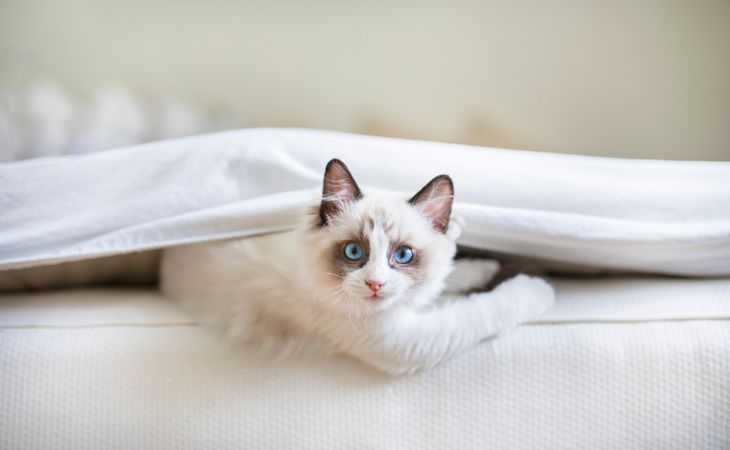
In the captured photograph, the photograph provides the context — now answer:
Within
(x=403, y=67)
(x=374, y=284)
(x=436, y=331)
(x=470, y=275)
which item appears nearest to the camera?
(x=374, y=284)

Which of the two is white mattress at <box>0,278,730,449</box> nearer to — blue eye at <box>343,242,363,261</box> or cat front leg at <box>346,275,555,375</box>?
cat front leg at <box>346,275,555,375</box>

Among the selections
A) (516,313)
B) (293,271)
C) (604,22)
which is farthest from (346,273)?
(604,22)

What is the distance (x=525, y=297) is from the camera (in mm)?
1069

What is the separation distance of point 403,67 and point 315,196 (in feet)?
3.11

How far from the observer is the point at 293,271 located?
1059mm

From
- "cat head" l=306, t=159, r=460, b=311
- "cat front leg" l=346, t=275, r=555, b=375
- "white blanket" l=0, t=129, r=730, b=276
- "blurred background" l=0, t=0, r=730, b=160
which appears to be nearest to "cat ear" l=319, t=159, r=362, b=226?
"cat head" l=306, t=159, r=460, b=311

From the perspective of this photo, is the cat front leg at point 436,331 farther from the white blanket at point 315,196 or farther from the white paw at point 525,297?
the white blanket at point 315,196

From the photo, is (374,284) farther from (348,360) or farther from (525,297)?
(525,297)

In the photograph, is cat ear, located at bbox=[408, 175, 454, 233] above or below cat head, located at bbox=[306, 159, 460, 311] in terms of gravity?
above

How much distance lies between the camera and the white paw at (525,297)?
1.05 meters

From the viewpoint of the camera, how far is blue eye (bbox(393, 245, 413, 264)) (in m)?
0.97

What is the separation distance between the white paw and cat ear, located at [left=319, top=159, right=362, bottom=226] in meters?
0.35

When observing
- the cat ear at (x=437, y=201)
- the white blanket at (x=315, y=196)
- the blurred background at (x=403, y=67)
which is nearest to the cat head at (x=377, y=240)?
the cat ear at (x=437, y=201)

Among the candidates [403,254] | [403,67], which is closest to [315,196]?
[403,254]
